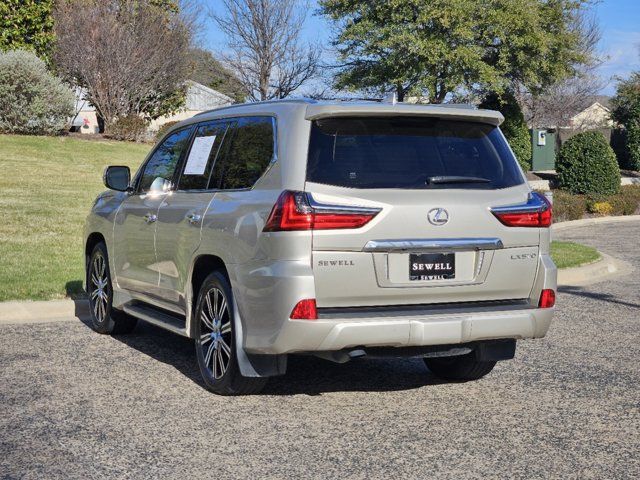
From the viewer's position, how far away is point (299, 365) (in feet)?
25.6

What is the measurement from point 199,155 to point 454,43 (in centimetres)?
3047

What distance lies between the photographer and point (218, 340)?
264 inches

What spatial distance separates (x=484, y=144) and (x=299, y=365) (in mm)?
2359

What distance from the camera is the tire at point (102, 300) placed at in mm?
8938

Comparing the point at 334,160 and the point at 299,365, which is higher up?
the point at 334,160

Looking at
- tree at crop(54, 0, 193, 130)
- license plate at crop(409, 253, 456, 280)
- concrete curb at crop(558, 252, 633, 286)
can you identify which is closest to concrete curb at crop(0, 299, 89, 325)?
license plate at crop(409, 253, 456, 280)

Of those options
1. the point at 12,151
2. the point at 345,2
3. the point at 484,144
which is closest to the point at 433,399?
the point at 484,144

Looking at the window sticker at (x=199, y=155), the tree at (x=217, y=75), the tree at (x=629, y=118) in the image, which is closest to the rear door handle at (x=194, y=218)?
the window sticker at (x=199, y=155)

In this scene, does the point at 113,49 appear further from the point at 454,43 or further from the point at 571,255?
the point at 571,255

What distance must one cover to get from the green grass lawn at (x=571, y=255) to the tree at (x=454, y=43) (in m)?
18.5

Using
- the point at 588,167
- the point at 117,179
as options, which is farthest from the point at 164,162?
the point at 588,167

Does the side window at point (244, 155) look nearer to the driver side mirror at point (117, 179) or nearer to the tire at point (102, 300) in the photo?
A: the driver side mirror at point (117, 179)

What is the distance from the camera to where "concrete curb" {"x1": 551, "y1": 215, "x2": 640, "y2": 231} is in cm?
2324

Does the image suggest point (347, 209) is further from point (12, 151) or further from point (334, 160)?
point (12, 151)
